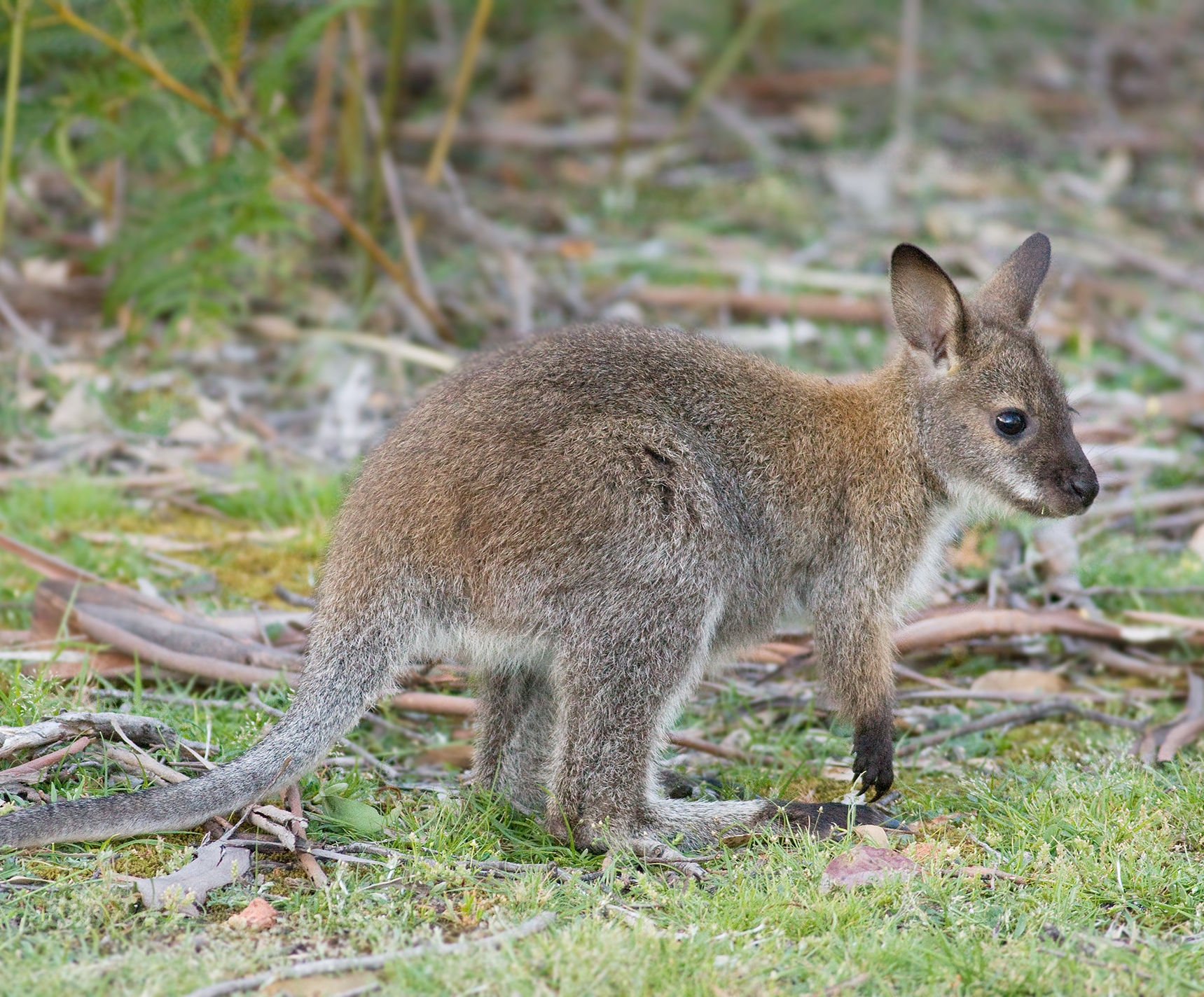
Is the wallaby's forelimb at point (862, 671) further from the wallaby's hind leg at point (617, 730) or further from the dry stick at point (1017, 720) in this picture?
the dry stick at point (1017, 720)

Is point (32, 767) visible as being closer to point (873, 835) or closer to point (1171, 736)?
point (873, 835)

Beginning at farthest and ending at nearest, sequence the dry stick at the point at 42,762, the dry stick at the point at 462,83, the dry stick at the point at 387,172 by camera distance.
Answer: the dry stick at the point at 462,83
the dry stick at the point at 387,172
the dry stick at the point at 42,762

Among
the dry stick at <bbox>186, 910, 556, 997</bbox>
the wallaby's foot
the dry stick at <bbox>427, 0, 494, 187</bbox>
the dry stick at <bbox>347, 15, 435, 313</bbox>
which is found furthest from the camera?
the dry stick at <bbox>427, 0, 494, 187</bbox>

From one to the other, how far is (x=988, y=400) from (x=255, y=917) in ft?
8.86

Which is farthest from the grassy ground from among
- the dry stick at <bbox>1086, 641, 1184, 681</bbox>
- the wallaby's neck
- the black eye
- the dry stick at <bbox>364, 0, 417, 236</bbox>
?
the dry stick at <bbox>364, 0, 417, 236</bbox>

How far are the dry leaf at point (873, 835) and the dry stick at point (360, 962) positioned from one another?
103 cm

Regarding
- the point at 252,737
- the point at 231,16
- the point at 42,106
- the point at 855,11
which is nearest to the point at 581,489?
the point at 252,737

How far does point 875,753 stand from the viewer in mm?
4234

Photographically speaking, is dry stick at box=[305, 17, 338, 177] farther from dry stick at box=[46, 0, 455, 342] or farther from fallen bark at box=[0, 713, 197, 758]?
fallen bark at box=[0, 713, 197, 758]

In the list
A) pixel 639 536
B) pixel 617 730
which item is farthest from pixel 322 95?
pixel 617 730

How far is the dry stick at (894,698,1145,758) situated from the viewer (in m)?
4.82

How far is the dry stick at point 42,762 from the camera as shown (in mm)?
3814

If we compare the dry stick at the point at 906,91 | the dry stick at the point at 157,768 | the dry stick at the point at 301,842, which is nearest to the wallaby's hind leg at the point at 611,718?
the dry stick at the point at 301,842

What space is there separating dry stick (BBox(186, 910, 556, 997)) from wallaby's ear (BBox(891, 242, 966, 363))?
231 centimetres
